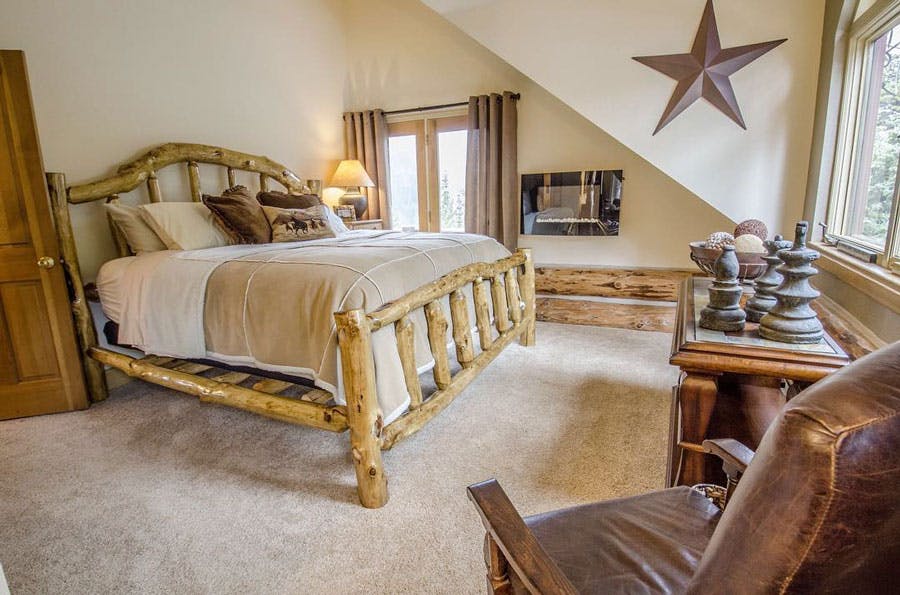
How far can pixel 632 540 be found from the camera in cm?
93

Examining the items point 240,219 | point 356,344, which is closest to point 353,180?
point 240,219

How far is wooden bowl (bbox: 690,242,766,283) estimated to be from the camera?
1.73 m

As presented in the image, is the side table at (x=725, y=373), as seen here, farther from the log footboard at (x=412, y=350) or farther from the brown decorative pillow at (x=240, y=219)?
the brown decorative pillow at (x=240, y=219)

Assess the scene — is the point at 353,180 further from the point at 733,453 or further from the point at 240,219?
the point at 733,453

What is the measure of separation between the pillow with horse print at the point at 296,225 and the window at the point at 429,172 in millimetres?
1999

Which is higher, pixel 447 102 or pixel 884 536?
pixel 447 102

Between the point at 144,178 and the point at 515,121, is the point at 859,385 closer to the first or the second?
the point at 144,178

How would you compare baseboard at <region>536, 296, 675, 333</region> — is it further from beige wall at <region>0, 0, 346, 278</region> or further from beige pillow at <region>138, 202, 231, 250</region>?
beige wall at <region>0, 0, 346, 278</region>

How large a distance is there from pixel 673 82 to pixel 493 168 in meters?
1.76

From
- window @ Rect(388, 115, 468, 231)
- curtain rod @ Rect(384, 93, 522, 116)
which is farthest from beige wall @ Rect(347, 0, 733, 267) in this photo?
window @ Rect(388, 115, 468, 231)

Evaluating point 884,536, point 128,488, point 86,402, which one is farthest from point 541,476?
point 86,402

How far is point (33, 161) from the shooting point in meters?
2.35

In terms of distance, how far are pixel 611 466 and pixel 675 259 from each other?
2902mm

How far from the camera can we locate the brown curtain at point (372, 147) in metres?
5.02
